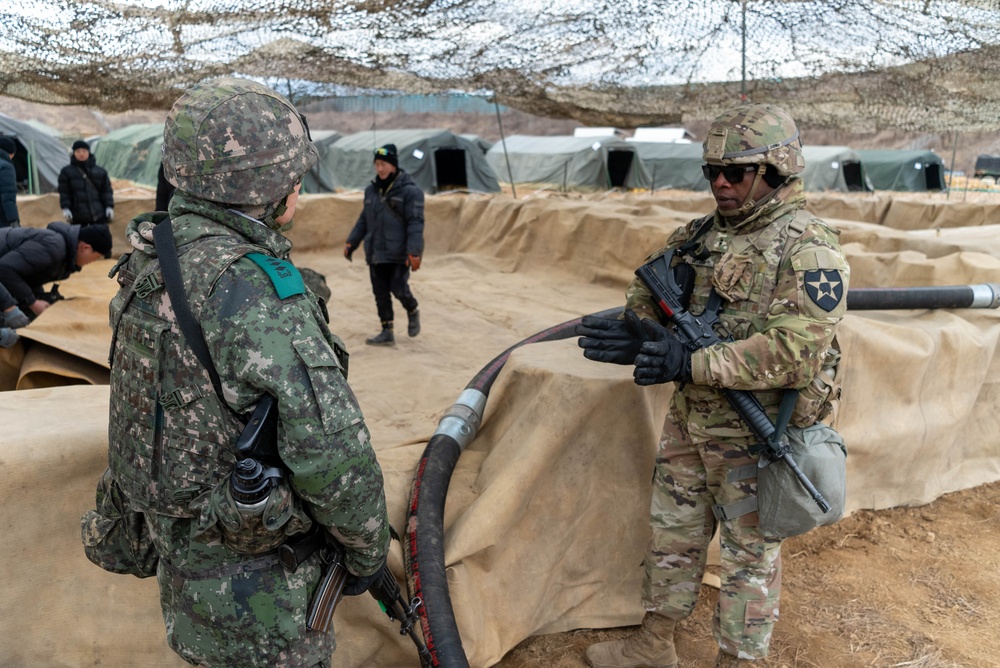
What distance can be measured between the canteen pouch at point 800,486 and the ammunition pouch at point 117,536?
1669 mm

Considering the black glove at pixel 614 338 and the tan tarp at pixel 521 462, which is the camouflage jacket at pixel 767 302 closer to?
the black glove at pixel 614 338

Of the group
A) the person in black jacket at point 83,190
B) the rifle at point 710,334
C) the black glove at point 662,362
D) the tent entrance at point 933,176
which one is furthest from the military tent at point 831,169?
the black glove at point 662,362

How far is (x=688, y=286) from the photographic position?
7.99ft

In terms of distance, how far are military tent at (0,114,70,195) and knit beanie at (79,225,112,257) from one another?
1075 centimetres

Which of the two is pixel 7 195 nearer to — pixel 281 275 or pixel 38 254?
pixel 38 254


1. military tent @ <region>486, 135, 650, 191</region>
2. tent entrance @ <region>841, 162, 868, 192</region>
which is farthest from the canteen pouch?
tent entrance @ <region>841, 162, 868, 192</region>

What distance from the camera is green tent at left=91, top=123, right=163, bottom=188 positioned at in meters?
18.8

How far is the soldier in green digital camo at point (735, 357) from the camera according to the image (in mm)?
2139

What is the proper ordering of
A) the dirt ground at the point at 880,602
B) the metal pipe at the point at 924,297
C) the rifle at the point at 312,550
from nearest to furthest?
the rifle at the point at 312,550 → the dirt ground at the point at 880,602 → the metal pipe at the point at 924,297

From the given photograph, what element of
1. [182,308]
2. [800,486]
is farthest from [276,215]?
[800,486]

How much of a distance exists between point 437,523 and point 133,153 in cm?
1990

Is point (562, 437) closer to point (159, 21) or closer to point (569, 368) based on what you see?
point (569, 368)

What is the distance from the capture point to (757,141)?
87.9 inches

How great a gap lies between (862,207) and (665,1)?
610 centimetres
